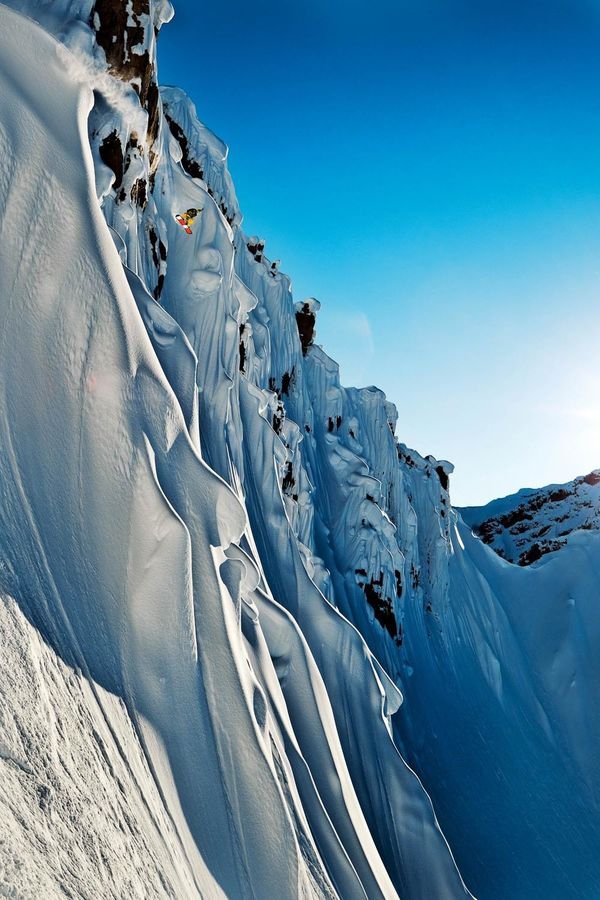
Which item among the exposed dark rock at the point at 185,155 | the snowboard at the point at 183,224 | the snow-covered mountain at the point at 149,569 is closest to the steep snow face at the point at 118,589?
the snow-covered mountain at the point at 149,569

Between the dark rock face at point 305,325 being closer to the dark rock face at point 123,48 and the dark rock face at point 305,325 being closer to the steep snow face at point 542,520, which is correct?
the dark rock face at point 123,48

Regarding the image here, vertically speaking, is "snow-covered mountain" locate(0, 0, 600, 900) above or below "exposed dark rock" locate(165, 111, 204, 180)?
below

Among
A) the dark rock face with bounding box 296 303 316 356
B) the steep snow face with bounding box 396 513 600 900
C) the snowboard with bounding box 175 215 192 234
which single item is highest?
the dark rock face with bounding box 296 303 316 356

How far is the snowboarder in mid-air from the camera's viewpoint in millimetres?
13484

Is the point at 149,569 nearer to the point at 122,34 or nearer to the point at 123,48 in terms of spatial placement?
the point at 123,48

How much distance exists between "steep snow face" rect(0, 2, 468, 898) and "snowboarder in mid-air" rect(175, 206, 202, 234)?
232 centimetres

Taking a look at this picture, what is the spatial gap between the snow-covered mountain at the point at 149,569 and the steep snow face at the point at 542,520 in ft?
73.1

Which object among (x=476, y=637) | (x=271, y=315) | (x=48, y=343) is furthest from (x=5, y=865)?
(x=476, y=637)

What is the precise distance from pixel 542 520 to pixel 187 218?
3458cm

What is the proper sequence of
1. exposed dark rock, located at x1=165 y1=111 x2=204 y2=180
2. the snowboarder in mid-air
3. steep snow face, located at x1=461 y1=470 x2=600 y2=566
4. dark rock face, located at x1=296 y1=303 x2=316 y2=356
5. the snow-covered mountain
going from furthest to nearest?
steep snow face, located at x1=461 y1=470 x2=600 y2=566 < dark rock face, located at x1=296 y1=303 x2=316 y2=356 < exposed dark rock, located at x1=165 y1=111 x2=204 y2=180 < the snowboarder in mid-air < the snow-covered mountain

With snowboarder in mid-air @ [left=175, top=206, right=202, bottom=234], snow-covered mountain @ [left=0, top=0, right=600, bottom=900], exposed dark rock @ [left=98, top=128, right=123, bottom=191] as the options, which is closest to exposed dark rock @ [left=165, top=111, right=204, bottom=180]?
snow-covered mountain @ [left=0, top=0, right=600, bottom=900]

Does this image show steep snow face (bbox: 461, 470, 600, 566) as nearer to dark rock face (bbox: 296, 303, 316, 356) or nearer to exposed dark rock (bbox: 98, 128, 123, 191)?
dark rock face (bbox: 296, 303, 316, 356)

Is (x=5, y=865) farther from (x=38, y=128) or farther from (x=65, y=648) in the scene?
(x=38, y=128)

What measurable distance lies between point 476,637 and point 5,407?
Answer: 2463 cm
